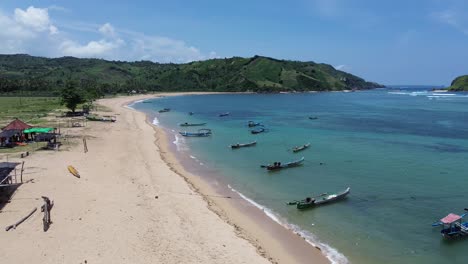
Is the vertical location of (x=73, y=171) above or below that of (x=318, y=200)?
above

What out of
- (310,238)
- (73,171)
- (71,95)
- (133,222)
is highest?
(71,95)

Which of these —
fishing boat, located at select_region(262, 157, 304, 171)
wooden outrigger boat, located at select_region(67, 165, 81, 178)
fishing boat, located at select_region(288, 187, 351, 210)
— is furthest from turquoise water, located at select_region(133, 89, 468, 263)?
wooden outrigger boat, located at select_region(67, 165, 81, 178)

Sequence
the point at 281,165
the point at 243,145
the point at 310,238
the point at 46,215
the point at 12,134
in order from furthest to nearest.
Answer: the point at 243,145, the point at 12,134, the point at 281,165, the point at 310,238, the point at 46,215

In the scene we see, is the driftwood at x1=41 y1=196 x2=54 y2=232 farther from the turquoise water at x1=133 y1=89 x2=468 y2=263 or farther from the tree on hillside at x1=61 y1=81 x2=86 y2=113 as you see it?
the tree on hillside at x1=61 y1=81 x2=86 y2=113

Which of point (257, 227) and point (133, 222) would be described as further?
point (257, 227)

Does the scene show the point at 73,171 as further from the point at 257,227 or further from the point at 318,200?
the point at 318,200

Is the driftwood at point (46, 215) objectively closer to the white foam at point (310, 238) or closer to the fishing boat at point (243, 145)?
the white foam at point (310, 238)

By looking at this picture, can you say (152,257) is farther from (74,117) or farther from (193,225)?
(74,117)

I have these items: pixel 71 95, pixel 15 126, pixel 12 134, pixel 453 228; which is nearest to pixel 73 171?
pixel 12 134
